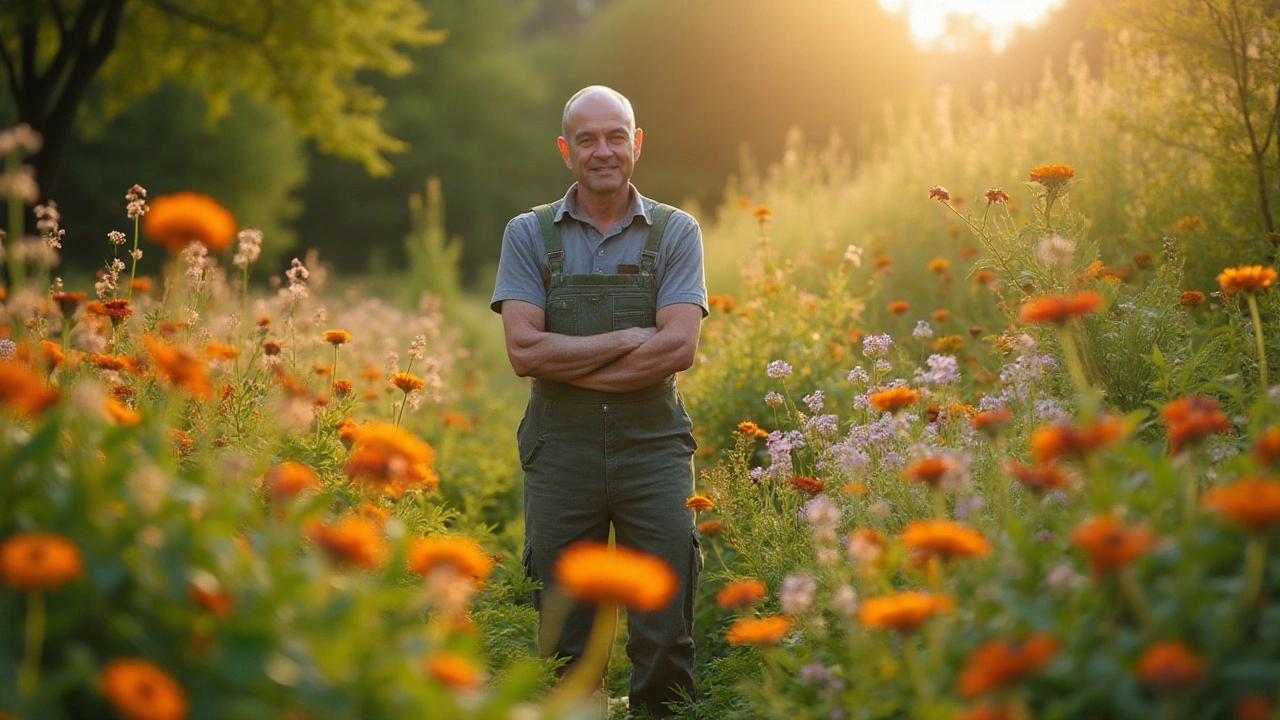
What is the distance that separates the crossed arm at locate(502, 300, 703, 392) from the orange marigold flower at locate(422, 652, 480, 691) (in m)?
1.85

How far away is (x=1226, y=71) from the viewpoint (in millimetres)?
4582

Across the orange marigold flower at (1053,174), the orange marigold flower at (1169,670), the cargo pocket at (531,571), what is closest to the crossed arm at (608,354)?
the cargo pocket at (531,571)

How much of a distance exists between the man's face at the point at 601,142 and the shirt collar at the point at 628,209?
0.28 feet

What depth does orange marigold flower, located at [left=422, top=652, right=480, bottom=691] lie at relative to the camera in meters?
1.58

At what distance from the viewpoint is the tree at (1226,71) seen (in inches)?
173

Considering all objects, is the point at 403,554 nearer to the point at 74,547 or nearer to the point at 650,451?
the point at 74,547

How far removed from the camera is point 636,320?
3625 mm

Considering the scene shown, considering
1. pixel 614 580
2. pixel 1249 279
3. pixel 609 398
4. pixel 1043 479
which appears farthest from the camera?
pixel 609 398

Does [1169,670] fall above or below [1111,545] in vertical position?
below

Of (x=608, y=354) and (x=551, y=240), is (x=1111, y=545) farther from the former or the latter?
(x=551, y=240)

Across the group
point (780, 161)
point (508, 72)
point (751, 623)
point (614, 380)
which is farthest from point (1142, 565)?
point (508, 72)

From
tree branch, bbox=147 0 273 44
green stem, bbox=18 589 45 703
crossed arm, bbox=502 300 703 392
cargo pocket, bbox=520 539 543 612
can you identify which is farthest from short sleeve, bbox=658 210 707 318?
tree branch, bbox=147 0 273 44

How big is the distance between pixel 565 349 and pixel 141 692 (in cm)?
214

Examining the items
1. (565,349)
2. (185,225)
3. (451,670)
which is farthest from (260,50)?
(451,670)
